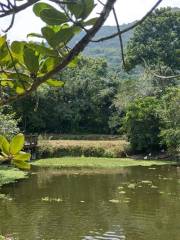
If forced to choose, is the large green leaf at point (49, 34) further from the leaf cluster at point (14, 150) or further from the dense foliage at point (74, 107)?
the dense foliage at point (74, 107)

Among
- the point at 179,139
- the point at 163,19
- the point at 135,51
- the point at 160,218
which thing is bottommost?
the point at 160,218

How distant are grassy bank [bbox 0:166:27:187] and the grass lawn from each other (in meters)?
2.29

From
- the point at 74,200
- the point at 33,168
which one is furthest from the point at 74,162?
the point at 74,200

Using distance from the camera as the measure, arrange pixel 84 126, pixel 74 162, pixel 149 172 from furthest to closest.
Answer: pixel 84 126
pixel 74 162
pixel 149 172

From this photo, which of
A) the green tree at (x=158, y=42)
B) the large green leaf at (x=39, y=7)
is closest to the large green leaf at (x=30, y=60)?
the large green leaf at (x=39, y=7)

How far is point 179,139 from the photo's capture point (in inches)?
920

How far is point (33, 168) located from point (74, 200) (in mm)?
7498

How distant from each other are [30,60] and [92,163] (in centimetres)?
2133

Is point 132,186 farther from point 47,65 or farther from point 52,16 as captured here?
point 52,16

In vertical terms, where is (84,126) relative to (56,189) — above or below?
above

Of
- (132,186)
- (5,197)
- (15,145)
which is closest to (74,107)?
(132,186)

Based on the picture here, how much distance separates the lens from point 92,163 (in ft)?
72.5

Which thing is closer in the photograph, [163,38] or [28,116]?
[28,116]

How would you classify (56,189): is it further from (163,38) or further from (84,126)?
(163,38)
